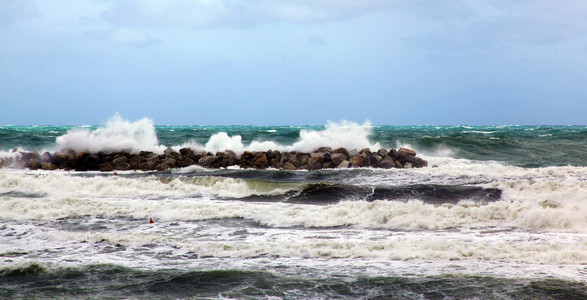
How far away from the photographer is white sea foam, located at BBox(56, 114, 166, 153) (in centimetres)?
2142

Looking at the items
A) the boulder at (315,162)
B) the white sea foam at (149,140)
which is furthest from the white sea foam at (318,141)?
the boulder at (315,162)

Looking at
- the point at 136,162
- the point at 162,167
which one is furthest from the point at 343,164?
the point at 136,162

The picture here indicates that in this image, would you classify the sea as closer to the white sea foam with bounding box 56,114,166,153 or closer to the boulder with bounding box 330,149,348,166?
the boulder with bounding box 330,149,348,166

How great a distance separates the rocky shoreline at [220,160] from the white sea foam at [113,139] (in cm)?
73

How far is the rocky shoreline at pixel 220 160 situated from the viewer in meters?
18.5

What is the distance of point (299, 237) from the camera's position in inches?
321

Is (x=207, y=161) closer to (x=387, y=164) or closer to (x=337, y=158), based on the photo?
(x=337, y=158)

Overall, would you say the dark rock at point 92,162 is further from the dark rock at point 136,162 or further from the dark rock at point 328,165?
the dark rock at point 328,165

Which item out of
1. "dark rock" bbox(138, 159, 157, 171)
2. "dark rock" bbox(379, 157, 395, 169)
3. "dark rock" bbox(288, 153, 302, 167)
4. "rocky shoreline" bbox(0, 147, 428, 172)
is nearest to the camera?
"dark rock" bbox(379, 157, 395, 169)

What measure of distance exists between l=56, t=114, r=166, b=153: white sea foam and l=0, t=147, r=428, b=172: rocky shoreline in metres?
Answer: 0.73

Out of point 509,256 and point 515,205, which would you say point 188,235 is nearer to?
point 509,256

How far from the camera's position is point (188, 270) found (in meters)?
6.23

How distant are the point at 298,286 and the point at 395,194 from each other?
299 inches

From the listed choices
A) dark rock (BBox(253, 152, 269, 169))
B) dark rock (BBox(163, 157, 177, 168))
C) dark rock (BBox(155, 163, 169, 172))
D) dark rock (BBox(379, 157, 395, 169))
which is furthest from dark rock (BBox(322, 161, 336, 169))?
dark rock (BBox(155, 163, 169, 172))
